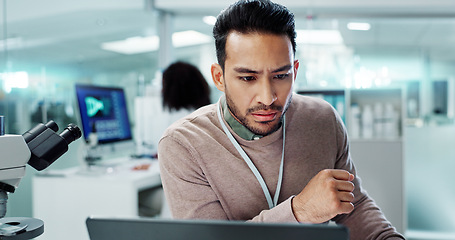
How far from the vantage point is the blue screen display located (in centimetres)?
230

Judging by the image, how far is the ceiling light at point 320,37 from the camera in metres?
4.18

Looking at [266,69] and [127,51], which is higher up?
[127,51]

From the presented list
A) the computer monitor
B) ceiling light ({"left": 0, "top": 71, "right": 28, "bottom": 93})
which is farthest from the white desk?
ceiling light ({"left": 0, "top": 71, "right": 28, "bottom": 93})

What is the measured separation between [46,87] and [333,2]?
2.62 m

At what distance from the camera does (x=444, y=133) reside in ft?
11.8

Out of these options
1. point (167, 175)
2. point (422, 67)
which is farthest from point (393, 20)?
point (167, 175)

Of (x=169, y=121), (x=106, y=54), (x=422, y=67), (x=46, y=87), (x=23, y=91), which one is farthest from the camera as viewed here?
(x=422, y=67)

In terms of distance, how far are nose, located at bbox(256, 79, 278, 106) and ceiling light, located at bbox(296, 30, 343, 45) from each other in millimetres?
3374

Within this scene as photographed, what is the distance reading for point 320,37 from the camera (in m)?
4.26

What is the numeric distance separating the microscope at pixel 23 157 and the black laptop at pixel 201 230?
280 mm

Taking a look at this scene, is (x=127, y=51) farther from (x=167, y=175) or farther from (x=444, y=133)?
(x=167, y=175)

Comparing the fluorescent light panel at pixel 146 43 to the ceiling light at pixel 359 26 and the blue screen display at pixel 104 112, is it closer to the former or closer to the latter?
the ceiling light at pixel 359 26

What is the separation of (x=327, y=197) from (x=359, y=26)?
387 cm

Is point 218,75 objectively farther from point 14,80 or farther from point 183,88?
point 14,80
